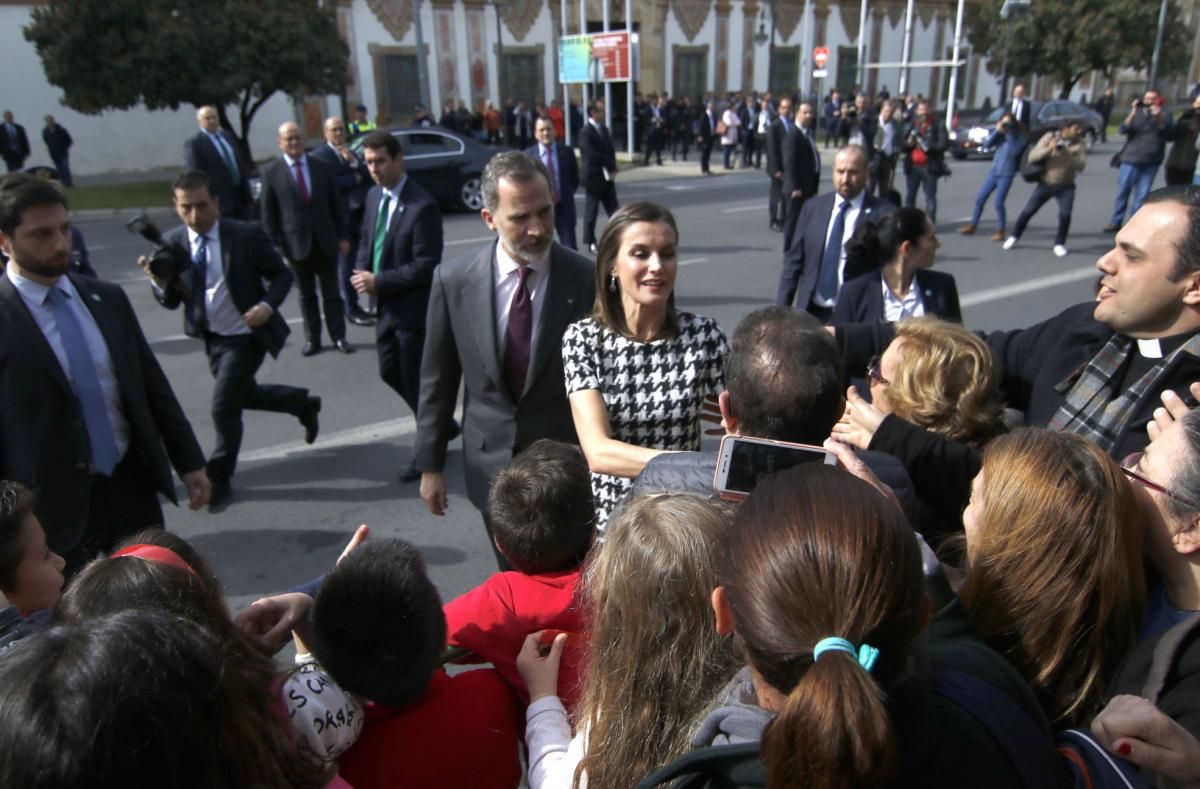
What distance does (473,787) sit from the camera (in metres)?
1.75

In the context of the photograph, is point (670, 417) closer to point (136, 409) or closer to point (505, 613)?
point (505, 613)

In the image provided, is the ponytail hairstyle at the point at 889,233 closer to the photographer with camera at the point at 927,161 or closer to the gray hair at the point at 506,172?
the gray hair at the point at 506,172

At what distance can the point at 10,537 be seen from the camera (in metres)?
1.92

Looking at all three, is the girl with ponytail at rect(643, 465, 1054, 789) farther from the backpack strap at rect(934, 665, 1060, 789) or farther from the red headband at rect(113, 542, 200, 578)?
the red headband at rect(113, 542, 200, 578)

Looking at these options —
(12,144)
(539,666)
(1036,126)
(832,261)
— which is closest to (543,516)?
(539,666)

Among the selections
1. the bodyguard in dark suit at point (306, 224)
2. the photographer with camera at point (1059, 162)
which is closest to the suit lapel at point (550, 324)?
the bodyguard in dark suit at point (306, 224)

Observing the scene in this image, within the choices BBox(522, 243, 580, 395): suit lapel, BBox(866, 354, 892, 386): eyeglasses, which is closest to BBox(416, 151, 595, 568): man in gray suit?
BBox(522, 243, 580, 395): suit lapel

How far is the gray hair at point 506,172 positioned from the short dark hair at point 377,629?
1694 millimetres

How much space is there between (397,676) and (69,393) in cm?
201

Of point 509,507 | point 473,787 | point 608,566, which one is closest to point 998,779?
point 608,566

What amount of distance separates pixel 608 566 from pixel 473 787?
0.61 meters

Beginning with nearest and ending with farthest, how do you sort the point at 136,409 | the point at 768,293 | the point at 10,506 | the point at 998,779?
the point at 998,779, the point at 10,506, the point at 136,409, the point at 768,293

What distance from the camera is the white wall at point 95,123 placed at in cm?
2283

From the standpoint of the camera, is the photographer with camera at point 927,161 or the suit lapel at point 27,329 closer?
the suit lapel at point 27,329
